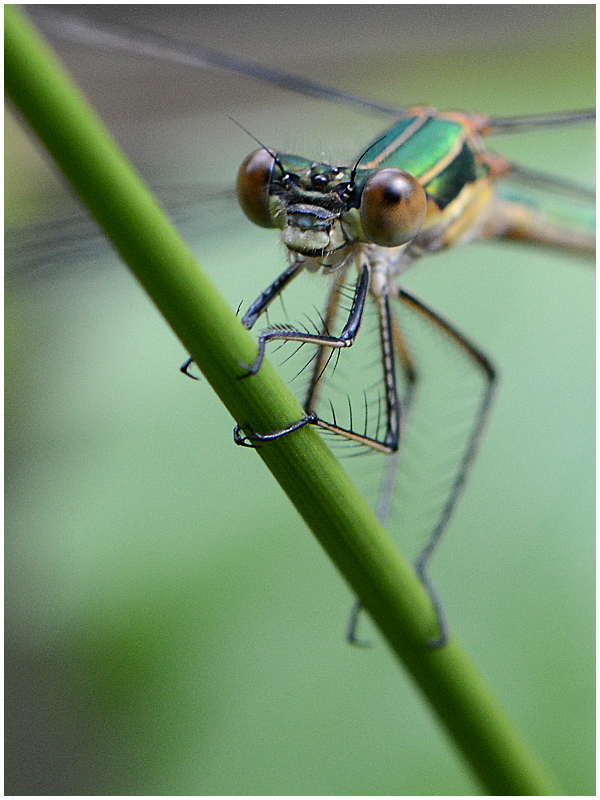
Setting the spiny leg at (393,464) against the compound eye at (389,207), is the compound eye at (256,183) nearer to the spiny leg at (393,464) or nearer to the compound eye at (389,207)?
the compound eye at (389,207)

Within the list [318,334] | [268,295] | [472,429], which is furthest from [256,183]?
[472,429]

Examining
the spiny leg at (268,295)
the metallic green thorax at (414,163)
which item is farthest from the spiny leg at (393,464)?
the spiny leg at (268,295)

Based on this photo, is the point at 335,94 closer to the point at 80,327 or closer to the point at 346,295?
the point at 346,295

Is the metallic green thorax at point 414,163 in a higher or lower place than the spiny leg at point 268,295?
higher

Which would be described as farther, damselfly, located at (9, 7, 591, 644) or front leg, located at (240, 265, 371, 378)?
damselfly, located at (9, 7, 591, 644)

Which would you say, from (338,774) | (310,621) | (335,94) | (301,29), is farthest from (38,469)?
(301,29)

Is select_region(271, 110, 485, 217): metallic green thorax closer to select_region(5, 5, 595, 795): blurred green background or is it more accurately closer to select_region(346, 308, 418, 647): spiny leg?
select_region(5, 5, 595, 795): blurred green background

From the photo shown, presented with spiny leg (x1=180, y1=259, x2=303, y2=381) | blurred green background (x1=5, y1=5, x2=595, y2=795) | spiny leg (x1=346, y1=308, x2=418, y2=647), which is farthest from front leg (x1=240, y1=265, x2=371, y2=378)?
spiny leg (x1=346, y1=308, x2=418, y2=647)

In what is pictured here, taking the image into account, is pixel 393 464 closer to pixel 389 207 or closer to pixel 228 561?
pixel 228 561
